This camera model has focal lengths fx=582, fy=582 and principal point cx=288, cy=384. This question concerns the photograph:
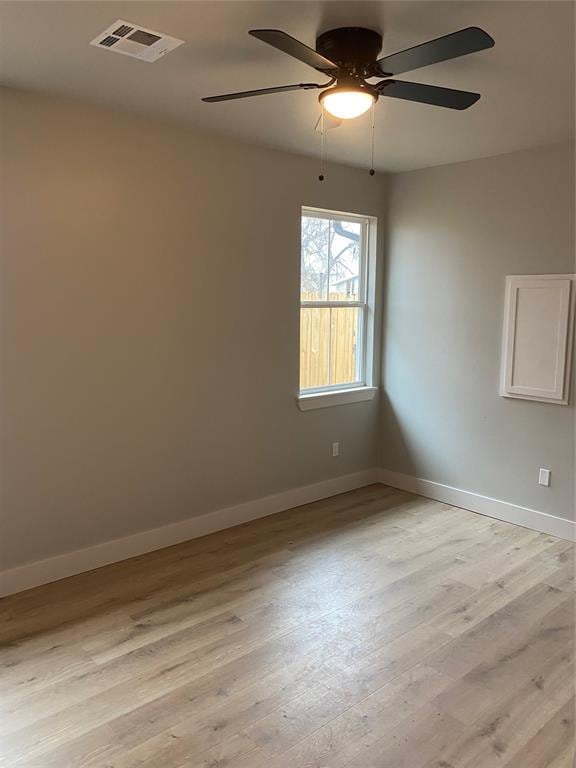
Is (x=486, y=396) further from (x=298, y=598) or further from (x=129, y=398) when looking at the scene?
(x=129, y=398)

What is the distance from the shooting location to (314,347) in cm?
436

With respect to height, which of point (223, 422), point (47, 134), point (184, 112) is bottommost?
point (223, 422)

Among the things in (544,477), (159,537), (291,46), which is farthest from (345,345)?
(291,46)

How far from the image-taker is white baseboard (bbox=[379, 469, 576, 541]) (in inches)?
149

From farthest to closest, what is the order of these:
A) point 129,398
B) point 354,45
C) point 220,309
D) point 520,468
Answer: point 520,468
point 220,309
point 129,398
point 354,45

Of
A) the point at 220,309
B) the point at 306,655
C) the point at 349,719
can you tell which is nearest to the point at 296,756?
the point at 349,719

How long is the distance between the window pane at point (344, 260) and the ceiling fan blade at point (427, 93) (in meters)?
2.15

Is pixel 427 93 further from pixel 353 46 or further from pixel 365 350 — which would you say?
pixel 365 350

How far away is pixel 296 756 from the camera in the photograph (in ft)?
6.41

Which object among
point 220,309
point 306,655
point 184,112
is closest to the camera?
point 306,655

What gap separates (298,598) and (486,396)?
2.02 m

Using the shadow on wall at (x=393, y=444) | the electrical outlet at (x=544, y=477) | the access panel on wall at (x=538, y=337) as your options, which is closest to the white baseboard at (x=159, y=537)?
the shadow on wall at (x=393, y=444)

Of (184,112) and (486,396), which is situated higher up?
(184,112)

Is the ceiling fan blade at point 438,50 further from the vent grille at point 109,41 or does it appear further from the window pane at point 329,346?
the window pane at point 329,346
